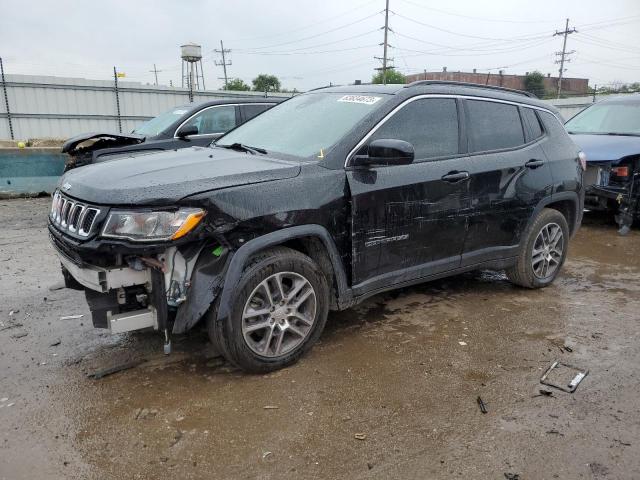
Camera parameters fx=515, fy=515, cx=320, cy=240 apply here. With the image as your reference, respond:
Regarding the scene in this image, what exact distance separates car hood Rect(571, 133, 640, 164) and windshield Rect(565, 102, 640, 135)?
377mm

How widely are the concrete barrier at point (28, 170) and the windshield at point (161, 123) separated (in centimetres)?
314

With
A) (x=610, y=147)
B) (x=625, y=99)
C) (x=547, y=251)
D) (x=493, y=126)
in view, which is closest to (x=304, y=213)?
(x=493, y=126)

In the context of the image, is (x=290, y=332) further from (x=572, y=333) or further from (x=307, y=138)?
(x=572, y=333)

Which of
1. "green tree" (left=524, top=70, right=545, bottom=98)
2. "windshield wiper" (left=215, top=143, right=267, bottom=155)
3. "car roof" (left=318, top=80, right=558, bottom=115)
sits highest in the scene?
"green tree" (left=524, top=70, right=545, bottom=98)

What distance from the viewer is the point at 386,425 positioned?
2.84 meters

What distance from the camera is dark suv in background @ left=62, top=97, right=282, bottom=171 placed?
737 centimetres

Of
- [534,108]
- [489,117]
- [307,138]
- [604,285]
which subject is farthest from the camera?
[604,285]

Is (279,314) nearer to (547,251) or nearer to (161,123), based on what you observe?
(547,251)

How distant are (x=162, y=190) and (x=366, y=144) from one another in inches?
57.1

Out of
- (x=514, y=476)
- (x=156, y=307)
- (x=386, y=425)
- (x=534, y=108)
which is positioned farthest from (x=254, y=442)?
(x=534, y=108)

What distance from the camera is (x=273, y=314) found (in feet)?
10.7

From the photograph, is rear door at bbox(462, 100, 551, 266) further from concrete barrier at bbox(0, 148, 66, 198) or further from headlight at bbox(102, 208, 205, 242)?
concrete barrier at bbox(0, 148, 66, 198)

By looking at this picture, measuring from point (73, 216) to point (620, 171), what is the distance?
279 inches

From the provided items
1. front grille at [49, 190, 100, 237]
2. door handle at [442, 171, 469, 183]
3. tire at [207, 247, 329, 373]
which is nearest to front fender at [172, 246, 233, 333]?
tire at [207, 247, 329, 373]
